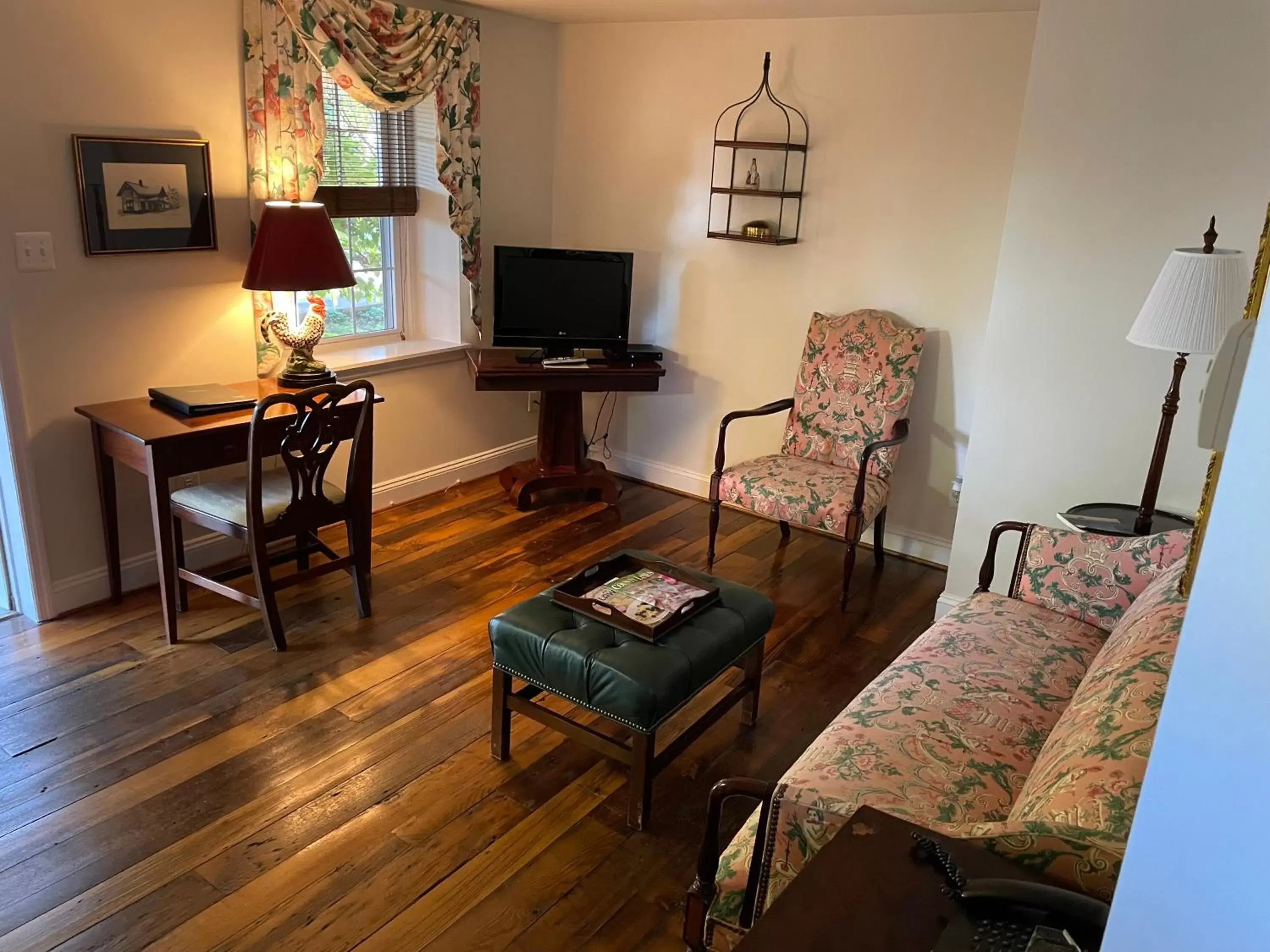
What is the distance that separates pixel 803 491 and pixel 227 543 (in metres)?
2.24

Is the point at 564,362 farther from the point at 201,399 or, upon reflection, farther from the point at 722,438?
the point at 201,399

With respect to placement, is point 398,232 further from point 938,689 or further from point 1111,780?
point 1111,780

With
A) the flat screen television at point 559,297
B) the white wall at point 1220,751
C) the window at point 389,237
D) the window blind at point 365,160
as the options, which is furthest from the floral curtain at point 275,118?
the white wall at point 1220,751

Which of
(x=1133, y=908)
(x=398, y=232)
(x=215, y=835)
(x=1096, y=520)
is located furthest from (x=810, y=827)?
(x=398, y=232)

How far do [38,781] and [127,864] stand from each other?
45 cm

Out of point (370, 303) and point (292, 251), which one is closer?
point (292, 251)

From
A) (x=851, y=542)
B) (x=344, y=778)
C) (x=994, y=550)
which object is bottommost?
(x=344, y=778)

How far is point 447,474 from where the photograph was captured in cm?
452

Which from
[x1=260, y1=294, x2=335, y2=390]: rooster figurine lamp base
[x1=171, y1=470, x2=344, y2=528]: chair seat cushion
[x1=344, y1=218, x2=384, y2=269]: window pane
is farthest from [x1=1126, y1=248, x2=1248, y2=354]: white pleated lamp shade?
[x1=344, y1=218, x2=384, y2=269]: window pane

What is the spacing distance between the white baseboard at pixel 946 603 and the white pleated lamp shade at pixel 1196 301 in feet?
4.07

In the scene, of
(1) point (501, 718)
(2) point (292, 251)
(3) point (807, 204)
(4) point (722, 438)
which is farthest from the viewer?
(3) point (807, 204)

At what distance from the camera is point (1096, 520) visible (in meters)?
2.83

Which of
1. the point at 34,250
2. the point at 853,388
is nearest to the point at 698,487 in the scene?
the point at 853,388

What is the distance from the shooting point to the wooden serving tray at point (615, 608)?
7.66ft
